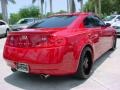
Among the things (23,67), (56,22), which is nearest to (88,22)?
(56,22)

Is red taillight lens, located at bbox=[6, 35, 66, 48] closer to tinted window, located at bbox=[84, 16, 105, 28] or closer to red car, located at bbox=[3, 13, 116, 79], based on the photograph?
red car, located at bbox=[3, 13, 116, 79]

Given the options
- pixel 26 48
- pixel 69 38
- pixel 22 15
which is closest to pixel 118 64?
pixel 69 38

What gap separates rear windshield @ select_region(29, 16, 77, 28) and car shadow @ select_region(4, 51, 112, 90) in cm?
121

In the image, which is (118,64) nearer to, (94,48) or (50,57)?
(94,48)

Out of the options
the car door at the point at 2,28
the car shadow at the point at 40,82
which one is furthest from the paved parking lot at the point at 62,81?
the car door at the point at 2,28

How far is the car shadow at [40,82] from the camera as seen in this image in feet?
18.8

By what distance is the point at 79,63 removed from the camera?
5.93 metres

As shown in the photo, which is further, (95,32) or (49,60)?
(95,32)

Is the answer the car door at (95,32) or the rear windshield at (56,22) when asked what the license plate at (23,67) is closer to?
the rear windshield at (56,22)

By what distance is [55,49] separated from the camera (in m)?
5.41

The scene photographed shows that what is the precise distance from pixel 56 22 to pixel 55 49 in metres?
1.45

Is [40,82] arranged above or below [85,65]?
below

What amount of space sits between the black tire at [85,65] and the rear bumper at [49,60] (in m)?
0.29

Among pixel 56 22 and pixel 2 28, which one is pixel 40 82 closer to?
Result: pixel 56 22
